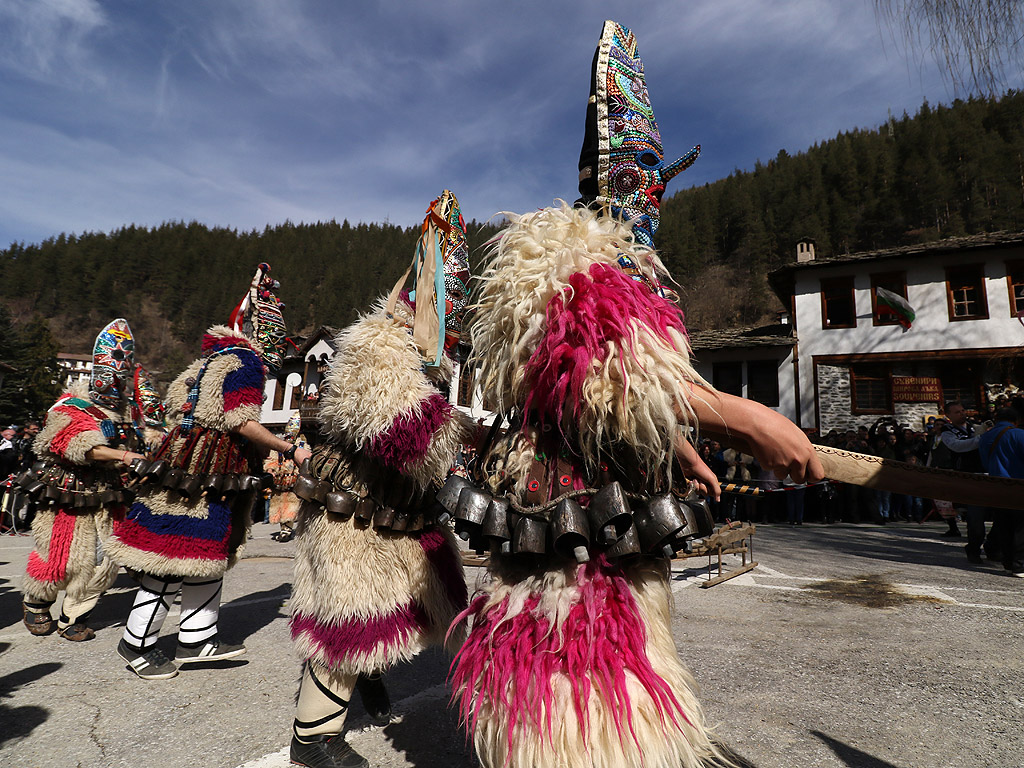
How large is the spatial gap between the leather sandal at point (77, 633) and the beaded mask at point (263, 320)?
2.39m

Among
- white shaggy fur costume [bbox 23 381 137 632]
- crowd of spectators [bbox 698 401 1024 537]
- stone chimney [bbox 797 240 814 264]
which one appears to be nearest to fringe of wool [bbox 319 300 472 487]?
white shaggy fur costume [bbox 23 381 137 632]

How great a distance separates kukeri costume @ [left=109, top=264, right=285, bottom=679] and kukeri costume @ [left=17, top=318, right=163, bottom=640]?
1117 millimetres

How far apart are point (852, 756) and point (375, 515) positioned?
86.6 inches

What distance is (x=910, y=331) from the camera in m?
19.1

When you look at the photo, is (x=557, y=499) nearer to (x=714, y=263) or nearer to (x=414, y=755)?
(x=414, y=755)

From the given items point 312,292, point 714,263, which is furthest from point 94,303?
point 714,263

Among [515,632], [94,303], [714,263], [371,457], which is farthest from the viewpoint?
[94,303]

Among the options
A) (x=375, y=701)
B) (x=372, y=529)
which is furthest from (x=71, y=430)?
(x=372, y=529)

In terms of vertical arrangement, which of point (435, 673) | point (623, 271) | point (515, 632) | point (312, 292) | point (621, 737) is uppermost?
point (312, 292)

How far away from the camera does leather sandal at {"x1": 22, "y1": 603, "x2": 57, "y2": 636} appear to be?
4.11 meters

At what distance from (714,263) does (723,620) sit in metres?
66.3

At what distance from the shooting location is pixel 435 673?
11.3ft

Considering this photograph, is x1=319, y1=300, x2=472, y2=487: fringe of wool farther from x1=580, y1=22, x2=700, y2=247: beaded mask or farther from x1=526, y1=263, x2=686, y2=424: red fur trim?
x1=580, y1=22, x2=700, y2=247: beaded mask

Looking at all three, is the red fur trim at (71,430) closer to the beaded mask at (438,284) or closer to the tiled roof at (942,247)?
Result: the beaded mask at (438,284)
